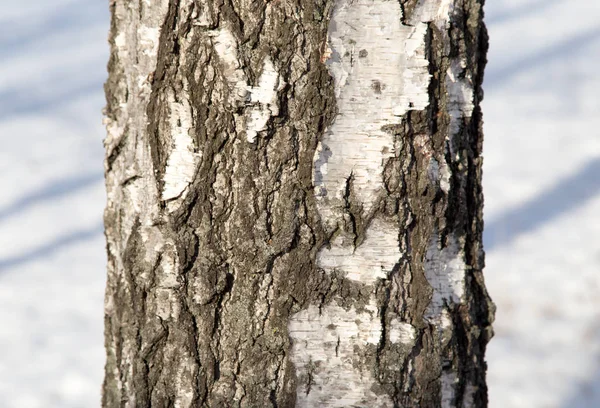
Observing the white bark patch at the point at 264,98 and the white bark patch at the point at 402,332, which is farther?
the white bark patch at the point at 402,332

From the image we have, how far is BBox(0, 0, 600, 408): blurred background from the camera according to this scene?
11.2 feet

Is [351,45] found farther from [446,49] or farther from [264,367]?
[264,367]

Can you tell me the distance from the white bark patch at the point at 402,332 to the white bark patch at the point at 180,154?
53cm

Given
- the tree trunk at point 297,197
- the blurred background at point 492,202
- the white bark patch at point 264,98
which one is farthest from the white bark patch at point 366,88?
the blurred background at point 492,202

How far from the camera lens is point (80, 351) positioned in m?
3.57

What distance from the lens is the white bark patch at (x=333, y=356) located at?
136 cm

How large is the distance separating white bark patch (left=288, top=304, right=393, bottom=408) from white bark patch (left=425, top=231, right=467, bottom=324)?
0.15 m

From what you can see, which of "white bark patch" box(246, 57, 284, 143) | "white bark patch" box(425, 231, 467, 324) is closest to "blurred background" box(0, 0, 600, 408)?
"white bark patch" box(425, 231, 467, 324)

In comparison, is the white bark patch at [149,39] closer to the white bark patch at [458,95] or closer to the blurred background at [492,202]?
the white bark patch at [458,95]

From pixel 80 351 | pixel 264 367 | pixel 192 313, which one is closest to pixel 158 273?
pixel 192 313

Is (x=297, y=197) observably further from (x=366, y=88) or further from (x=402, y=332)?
(x=402, y=332)

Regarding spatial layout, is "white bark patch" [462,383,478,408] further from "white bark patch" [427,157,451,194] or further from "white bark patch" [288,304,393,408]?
"white bark patch" [427,157,451,194]

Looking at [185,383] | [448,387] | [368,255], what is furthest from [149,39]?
[448,387]

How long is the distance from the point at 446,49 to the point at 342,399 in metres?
0.78
